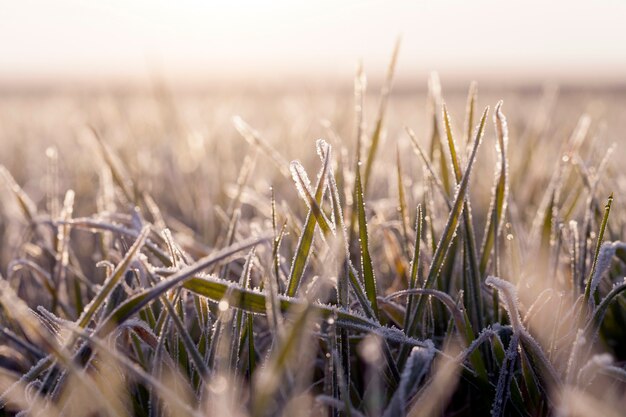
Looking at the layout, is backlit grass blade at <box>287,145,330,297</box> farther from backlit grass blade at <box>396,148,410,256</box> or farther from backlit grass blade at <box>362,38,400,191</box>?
backlit grass blade at <box>362,38,400,191</box>

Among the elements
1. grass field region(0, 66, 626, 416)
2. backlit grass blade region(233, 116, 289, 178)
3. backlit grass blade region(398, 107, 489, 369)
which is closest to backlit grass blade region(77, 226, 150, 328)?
grass field region(0, 66, 626, 416)

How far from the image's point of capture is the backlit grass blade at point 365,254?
72 centimetres

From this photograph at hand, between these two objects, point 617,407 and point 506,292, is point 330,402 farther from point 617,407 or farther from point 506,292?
point 617,407

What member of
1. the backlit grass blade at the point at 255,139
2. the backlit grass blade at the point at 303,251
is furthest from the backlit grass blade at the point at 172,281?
the backlit grass blade at the point at 255,139

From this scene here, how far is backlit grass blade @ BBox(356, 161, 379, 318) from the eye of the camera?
720 mm

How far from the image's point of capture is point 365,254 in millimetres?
727

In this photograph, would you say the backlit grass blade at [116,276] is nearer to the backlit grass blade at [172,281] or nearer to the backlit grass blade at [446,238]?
the backlit grass blade at [172,281]

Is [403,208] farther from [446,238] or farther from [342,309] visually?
[342,309]

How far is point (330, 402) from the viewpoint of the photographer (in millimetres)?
618

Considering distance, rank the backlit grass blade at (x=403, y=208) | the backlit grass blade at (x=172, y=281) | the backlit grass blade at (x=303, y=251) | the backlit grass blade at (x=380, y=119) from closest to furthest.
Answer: the backlit grass blade at (x=172, y=281) < the backlit grass blade at (x=303, y=251) < the backlit grass blade at (x=403, y=208) < the backlit grass blade at (x=380, y=119)

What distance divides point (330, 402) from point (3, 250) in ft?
3.32

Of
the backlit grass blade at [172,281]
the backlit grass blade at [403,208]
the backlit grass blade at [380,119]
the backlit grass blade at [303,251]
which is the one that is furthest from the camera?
the backlit grass blade at [380,119]

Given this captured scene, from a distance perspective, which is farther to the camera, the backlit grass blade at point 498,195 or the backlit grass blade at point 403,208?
the backlit grass blade at point 403,208

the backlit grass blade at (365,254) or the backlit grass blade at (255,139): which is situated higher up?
the backlit grass blade at (255,139)
